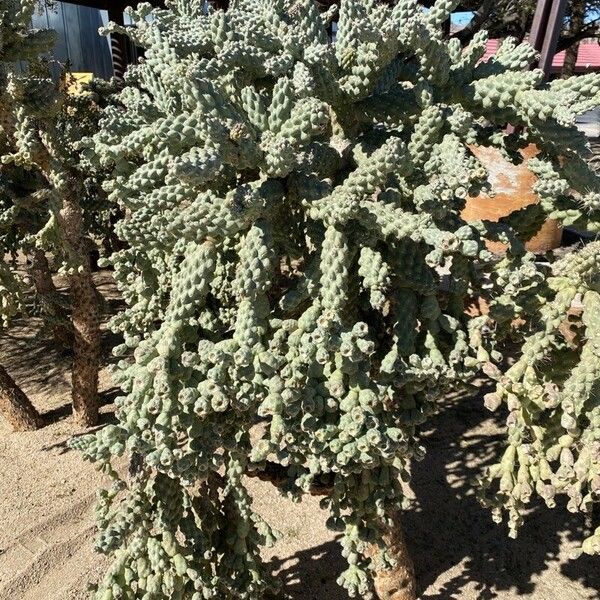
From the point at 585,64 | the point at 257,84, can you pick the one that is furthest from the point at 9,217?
the point at 585,64

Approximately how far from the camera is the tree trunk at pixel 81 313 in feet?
14.4

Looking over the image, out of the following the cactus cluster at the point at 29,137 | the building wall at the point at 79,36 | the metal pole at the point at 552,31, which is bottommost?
the cactus cluster at the point at 29,137

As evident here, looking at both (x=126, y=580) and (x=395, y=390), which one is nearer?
(x=395, y=390)

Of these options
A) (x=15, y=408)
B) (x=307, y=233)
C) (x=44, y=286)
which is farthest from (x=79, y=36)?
(x=307, y=233)

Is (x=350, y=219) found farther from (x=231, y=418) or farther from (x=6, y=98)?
(x=6, y=98)

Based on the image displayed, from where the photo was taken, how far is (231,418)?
2197mm

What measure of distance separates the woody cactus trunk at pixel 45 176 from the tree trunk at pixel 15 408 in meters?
0.39

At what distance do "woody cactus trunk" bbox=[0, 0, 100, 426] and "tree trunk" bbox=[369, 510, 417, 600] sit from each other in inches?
122

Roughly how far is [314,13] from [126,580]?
2532 mm

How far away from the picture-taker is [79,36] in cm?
1659

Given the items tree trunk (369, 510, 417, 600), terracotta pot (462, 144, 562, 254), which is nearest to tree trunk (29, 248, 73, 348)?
tree trunk (369, 510, 417, 600)

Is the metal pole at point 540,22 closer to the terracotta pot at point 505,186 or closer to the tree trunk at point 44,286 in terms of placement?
the terracotta pot at point 505,186

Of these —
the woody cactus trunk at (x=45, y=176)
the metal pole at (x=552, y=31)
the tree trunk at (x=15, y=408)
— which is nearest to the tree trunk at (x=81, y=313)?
Answer: the woody cactus trunk at (x=45, y=176)

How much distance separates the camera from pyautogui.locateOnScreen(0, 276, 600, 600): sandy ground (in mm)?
3535
